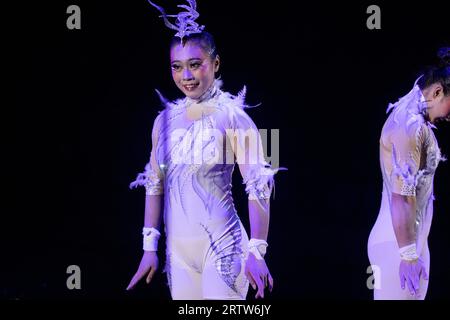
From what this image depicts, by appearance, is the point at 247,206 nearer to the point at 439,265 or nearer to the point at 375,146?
the point at 375,146

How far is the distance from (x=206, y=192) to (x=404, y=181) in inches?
35.1

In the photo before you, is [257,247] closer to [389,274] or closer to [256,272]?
[256,272]

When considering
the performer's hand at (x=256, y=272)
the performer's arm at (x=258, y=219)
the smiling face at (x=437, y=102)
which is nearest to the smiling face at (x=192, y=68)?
the performer's arm at (x=258, y=219)

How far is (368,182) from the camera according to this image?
11.8 ft

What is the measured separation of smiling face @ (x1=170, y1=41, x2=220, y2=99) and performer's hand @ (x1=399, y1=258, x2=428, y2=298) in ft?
4.01

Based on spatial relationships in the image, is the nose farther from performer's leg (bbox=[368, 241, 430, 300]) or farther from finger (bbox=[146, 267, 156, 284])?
performer's leg (bbox=[368, 241, 430, 300])

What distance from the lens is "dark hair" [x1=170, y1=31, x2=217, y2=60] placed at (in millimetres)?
3365

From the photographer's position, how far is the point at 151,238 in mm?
3406

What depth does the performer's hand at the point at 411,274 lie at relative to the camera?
127 inches

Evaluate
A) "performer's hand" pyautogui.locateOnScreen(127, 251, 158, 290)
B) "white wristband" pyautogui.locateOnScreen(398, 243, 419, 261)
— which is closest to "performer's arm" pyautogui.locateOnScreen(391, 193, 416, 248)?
"white wristband" pyautogui.locateOnScreen(398, 243, 419, 261)

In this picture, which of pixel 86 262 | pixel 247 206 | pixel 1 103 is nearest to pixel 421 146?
pixel 247 206

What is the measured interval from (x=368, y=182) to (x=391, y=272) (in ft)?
1.65

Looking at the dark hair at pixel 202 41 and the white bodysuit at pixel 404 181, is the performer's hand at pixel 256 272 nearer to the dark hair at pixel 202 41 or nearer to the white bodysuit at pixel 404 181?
the white bodysuit at pixel 404 181
